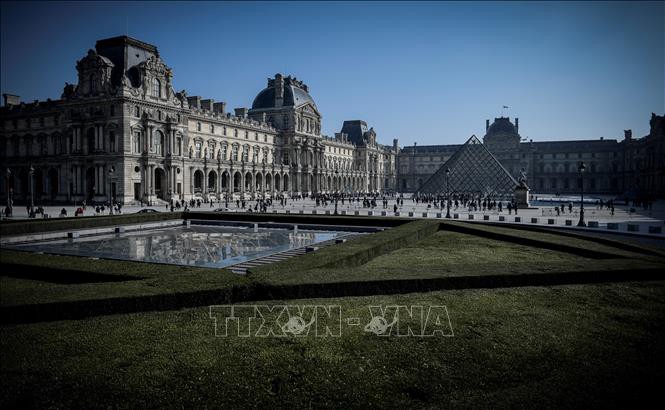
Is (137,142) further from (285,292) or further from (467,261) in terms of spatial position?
(285,292)

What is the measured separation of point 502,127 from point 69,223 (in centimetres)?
11020

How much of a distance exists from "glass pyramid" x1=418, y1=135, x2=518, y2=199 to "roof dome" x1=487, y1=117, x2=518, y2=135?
164ft

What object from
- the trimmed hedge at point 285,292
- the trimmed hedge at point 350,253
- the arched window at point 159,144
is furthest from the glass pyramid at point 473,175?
the trimmed hedge at point 285,292

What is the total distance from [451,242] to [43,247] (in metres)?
16.6

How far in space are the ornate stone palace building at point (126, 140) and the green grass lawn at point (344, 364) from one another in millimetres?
32049

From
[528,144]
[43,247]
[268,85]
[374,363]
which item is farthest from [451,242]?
[528,144]

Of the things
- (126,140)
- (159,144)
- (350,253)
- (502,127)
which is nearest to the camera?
(350,253)

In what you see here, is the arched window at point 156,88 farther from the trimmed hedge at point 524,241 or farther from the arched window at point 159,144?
the trimmed hedge at point 524,241

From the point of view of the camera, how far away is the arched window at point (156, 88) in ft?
162

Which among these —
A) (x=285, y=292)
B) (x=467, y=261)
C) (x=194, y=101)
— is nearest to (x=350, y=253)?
(x=467, y=261)

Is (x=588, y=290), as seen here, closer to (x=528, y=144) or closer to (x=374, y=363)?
(x=374, y=363)

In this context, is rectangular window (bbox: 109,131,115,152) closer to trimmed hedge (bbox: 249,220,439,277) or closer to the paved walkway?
the paved walkway

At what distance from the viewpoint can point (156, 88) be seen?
49.8 m

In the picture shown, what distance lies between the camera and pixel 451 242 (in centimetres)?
1744
